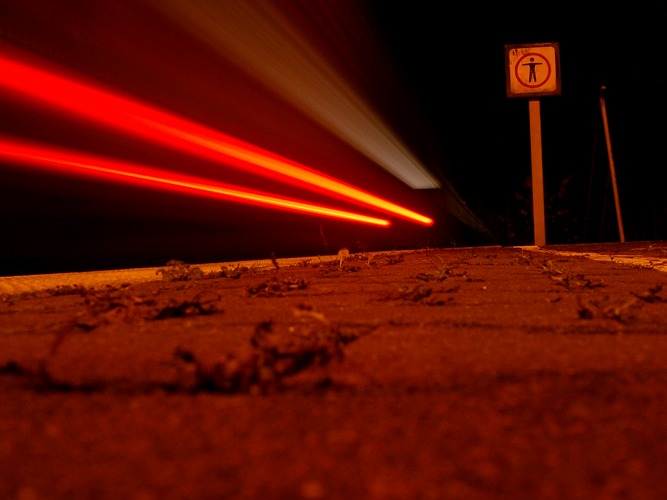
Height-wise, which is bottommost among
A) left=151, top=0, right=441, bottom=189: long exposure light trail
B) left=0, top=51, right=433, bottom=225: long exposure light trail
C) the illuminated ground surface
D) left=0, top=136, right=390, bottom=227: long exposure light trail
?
the illuminated ground surface

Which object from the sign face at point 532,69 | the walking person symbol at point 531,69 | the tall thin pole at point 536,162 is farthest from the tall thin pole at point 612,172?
the walking person symbol at point 531,69

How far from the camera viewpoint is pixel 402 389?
134 cm

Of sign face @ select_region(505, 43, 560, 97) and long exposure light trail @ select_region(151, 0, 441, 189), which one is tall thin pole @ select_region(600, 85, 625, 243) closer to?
sign face @ select_region(505, 43, 560, 97)

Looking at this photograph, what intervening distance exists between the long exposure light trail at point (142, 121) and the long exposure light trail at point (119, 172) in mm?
347

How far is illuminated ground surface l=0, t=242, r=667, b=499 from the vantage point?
0.95 m

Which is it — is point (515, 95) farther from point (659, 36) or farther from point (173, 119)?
point (173, 119)

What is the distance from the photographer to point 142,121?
5.80 metres

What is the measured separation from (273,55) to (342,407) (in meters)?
7.32

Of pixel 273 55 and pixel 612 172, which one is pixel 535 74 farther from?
pixel 273 55

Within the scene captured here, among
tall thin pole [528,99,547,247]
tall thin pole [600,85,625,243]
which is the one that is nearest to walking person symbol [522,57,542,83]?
tall thin pole [528,99,547,247]

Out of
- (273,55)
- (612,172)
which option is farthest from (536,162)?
(273,55)

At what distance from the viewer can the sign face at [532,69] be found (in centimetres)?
1164

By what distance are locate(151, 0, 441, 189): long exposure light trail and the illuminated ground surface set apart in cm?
515

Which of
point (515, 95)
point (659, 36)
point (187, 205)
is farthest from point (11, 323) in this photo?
point (659, 36)
